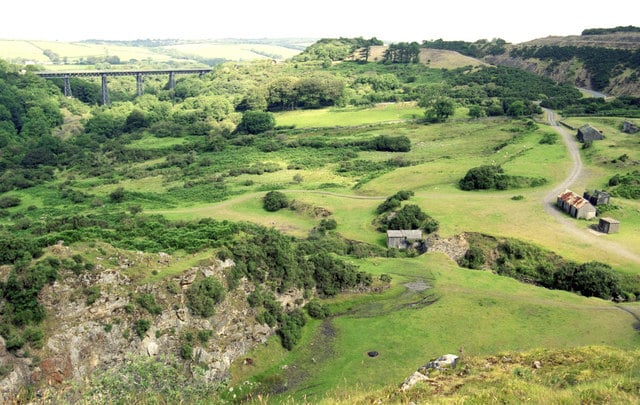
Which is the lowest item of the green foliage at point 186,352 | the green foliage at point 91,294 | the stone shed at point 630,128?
the green foliage at point 186,352

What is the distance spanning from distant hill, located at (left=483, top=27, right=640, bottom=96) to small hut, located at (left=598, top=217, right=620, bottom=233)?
8988 cm

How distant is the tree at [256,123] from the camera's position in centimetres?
11881

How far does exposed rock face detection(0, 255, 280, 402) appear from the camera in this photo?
2784 centimetres

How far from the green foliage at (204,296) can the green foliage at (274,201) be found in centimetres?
3354

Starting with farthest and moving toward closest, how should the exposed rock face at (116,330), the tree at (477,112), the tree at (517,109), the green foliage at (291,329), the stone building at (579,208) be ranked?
1. the tree at (477,112)
2. the tree at (517,109)
3. the stone building at (579,208)
4. the green foliage at (291,329)
5. the exposed rock face at (116,330)

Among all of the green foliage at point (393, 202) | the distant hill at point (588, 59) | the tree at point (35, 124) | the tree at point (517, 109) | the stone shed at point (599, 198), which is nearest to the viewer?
the stone shed at point (599, 198)

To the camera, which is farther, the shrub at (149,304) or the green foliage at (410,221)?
the green foliage at (410,221)

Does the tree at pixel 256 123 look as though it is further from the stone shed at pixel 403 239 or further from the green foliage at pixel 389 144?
the stone shed at pixel 403 239

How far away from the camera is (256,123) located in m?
119

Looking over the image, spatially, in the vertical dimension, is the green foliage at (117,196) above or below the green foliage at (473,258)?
below

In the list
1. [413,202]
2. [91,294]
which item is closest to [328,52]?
[413,202]

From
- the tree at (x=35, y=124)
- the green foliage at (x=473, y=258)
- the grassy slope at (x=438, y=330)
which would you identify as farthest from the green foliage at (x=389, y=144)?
the tree at (x=35, y=124)

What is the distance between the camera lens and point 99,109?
481 feet

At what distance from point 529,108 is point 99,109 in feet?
362
